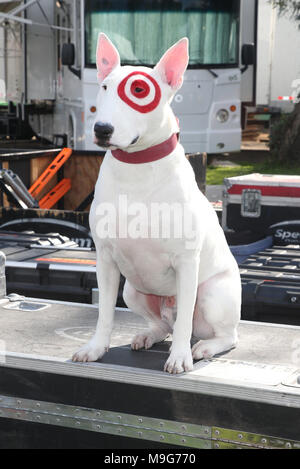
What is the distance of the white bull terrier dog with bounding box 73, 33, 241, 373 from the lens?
2.71 metres

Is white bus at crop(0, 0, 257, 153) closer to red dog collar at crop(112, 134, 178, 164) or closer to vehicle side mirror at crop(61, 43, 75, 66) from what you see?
vehicle side mirror at crop(61, 43, 75, 66)

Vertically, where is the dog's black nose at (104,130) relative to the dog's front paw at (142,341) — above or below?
above

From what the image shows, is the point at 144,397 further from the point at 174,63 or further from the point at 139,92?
the point at 174,63

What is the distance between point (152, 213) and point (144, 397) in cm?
72

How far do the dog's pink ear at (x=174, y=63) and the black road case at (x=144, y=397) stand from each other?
1130mm

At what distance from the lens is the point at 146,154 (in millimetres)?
2801

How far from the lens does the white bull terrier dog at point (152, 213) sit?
2.71 metres

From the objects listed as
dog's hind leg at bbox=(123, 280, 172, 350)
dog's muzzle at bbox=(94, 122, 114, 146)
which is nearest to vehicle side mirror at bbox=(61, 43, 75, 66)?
dog's hind leg at bbox=(123, 280, 172, 350)

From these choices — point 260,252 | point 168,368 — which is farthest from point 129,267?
point 260,252

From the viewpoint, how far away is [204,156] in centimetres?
643

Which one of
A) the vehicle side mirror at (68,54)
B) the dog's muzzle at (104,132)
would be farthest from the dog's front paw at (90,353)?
the vehicle side mirror at (68,54)

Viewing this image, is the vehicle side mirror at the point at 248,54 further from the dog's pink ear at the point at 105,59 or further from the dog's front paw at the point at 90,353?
the dog's front paw at the point at 90,353

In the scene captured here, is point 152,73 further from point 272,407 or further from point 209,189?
point 209,189
